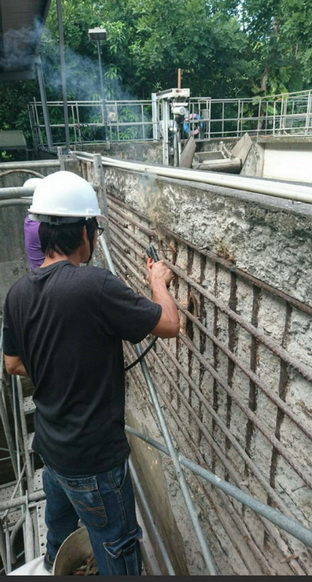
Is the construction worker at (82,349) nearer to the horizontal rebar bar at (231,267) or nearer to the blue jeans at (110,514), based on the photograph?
the blue jeans at (110,514)

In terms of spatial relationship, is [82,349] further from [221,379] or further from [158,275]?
[221,379]

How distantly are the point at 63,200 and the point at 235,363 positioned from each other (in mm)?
1160

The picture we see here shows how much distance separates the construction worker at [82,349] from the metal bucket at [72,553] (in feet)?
1.68

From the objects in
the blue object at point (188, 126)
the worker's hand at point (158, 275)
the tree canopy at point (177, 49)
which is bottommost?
the worker's hand at point (158, 275)

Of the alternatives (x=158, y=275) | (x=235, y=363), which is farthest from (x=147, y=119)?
(x=235, y=363)

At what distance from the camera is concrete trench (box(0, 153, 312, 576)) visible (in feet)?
5.08

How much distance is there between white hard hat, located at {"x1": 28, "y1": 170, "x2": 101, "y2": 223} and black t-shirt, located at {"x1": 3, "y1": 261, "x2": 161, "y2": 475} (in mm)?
237

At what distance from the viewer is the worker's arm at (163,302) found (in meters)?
1.70

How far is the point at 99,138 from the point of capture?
17766 millimetres

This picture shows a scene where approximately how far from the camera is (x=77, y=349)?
1671 millimetres

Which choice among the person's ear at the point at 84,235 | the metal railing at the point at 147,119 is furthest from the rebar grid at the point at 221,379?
the metal railing at the point at 147,119

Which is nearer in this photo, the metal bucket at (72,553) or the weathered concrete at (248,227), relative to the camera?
the weathered concrete at (248,227)

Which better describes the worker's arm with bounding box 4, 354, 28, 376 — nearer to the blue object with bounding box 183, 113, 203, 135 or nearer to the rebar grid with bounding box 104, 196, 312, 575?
the rebar grid with bounding box 104, 196, 312, 575

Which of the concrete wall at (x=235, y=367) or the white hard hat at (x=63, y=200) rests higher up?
the white hard hat at (x=63, y=200)
